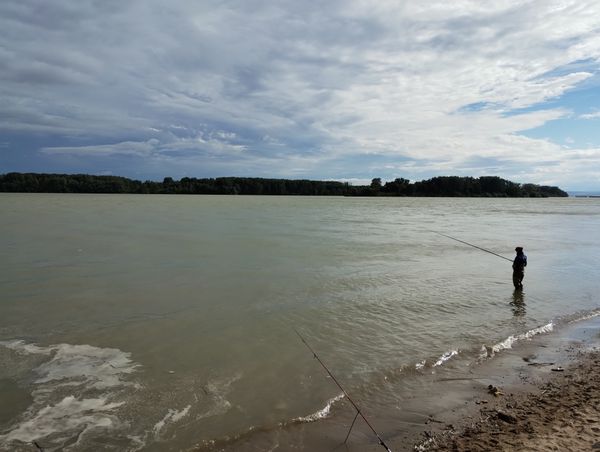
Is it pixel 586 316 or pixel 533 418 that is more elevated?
pixel 533 418

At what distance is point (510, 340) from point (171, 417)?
273 inches

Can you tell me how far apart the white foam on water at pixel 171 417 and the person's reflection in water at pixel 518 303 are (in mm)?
8769

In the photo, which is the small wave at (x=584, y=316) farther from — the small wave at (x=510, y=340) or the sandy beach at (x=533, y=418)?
the sandy beach at (x=533, y=418)

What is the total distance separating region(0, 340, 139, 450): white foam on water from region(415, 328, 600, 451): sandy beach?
425cm

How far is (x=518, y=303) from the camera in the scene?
12141 mm

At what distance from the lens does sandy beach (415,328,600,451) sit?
15.4ft

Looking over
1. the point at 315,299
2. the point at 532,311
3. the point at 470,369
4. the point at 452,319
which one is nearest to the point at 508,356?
the point at 470,369

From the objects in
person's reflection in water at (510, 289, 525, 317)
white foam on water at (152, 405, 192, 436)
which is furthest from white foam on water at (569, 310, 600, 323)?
white foam on water at (152, 405, 192, 436)

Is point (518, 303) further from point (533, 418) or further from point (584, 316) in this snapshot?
point (533, 418)

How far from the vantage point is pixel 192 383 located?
669cm

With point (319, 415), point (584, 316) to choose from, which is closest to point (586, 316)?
point (584, 316)

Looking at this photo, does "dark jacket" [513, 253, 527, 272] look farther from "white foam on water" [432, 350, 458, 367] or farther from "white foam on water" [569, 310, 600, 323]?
"white foam on water" [432, 350, 458, 367]

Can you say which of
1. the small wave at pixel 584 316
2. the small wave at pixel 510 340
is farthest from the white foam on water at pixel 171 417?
the small wave at pixel 584 316

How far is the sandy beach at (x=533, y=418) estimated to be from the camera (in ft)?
15.4
